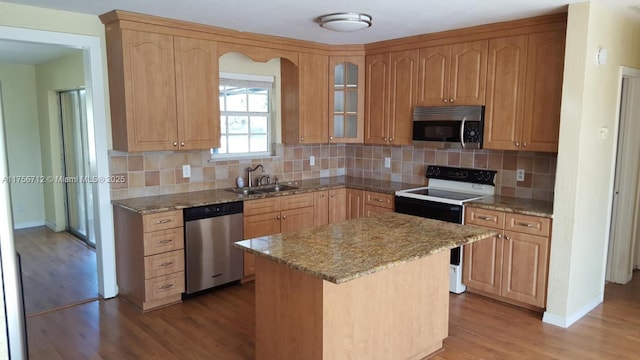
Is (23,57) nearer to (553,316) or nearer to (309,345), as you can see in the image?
(309,345)

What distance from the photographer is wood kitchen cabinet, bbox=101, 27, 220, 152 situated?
3.71m

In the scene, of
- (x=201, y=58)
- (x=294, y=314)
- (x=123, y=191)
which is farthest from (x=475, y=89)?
(x=123, y=191)

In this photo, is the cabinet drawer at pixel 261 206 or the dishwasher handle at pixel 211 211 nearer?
the dishwasher handle at pixel 211 211

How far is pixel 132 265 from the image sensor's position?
3.81 metres

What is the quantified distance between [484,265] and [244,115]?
110 inches

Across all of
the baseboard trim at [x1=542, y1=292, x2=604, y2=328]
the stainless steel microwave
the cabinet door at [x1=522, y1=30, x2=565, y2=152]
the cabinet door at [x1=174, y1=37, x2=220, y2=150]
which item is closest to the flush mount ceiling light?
the cabinet door at [x1=174, y1=37, x2=220, y2=150]

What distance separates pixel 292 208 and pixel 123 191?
156 centimetres

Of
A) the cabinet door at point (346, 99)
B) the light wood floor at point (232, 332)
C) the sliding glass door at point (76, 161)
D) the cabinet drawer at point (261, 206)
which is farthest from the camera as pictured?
the sliding glass door at point (76, 161)

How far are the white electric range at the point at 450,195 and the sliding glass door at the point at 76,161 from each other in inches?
152

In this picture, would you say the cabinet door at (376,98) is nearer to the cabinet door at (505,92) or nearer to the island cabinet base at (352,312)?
the cabinet door at (505,92)

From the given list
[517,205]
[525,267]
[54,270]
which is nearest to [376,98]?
[517,205]

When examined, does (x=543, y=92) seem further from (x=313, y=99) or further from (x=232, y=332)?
(x=232, y=332)

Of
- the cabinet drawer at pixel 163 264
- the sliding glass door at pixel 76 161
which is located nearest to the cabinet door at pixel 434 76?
the cabinet drawer at pixel 163 264

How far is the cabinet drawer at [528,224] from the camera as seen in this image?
3561 mm
